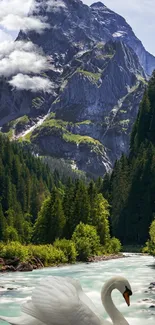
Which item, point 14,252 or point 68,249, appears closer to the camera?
point 14,252

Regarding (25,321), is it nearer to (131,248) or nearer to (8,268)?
(8,268)

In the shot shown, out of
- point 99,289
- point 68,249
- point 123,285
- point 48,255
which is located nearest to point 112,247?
point 68,249

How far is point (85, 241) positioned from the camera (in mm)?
72125

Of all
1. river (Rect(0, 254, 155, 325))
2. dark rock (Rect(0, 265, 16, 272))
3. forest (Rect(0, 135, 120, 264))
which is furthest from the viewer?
forest (Rect(0, 135, 120, 264))

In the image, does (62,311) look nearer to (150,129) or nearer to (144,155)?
(144,155)

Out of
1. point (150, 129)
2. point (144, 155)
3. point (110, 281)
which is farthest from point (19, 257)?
point (150, 129)

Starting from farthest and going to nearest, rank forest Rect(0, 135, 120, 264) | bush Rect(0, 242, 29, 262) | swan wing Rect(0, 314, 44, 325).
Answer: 1. forest Rect(0, 135, 120, 264)
2. bush Rect(0, 242, 29, 262)
3. swan wing Rect(0, 314, 44, 325)

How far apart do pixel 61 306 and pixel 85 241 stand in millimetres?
62703

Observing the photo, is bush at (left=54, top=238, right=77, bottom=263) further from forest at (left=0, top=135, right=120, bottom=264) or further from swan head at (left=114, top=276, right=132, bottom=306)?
swan head at (left=114, top=276, right=132, bottom=306)

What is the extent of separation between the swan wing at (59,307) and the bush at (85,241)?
60.1 metres

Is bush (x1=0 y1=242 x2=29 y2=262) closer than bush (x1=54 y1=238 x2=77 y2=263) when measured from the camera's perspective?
Yes

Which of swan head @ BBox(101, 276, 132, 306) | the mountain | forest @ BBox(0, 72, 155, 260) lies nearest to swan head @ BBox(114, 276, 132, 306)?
swan head @ BBox(101, 276, 132, 306)

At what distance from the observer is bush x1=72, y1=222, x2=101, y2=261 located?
232 feet

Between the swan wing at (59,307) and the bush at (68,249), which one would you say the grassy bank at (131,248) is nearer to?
the bush at (68,249)
